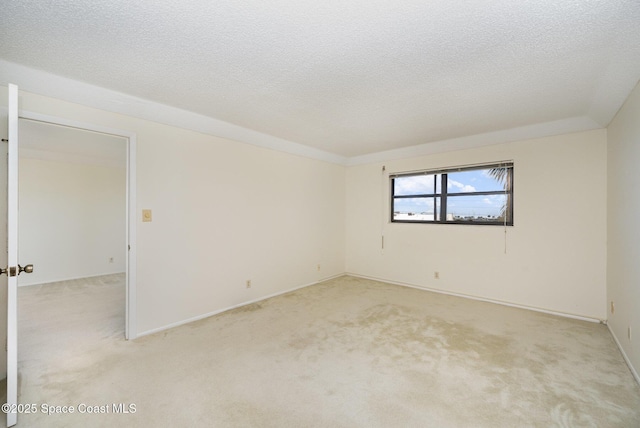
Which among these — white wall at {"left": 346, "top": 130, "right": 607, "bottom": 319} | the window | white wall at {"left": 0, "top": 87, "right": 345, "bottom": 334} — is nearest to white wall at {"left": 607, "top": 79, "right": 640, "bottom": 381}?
white wall at {"left": 346, "top": 130, "right": 607, "bottom": 319}

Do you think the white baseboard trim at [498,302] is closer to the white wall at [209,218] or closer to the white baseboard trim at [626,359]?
the white baseboard trim at [626,359]

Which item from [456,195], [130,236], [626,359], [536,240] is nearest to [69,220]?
[130,236]

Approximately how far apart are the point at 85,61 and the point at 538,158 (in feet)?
16.1

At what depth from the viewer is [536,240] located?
11.5 ft

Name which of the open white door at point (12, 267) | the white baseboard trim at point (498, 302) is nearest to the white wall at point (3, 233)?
the open white door at point (12, 267)

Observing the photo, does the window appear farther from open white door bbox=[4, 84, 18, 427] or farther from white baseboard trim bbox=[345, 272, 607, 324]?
open white door bbox=[4, 84, 18, 427]

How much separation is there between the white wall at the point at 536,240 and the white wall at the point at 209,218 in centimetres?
200

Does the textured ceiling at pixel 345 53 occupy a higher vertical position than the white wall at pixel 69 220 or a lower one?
higher

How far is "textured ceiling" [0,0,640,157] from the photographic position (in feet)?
4.98

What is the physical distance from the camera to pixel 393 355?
239 centimetres

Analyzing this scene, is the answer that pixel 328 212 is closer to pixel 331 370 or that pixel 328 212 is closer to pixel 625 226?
pixel 331 370

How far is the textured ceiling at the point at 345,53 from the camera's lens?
1.52m

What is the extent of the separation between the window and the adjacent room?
3 cm

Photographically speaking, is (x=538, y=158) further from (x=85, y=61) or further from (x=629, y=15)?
(x=85, y=61)
